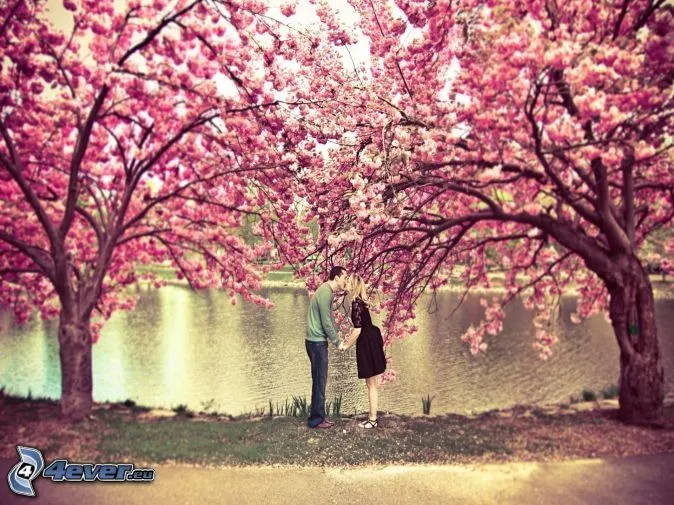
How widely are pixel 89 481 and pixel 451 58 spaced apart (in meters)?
6.88

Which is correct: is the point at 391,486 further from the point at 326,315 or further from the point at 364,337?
the point at 326,315

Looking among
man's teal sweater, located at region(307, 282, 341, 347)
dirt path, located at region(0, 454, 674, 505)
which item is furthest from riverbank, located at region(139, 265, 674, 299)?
dirt path, located at region(0, 454, 674, 505)

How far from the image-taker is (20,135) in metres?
8.76

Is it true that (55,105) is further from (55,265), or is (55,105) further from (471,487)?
(471,487)

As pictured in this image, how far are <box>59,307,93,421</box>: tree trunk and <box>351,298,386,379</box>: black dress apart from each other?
4001 millimetres

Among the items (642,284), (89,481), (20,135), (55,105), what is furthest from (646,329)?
(20,135)

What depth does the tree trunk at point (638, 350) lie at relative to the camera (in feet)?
23.9

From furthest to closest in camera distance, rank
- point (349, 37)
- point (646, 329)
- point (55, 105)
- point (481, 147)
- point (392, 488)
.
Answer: point (349, 37) < point (55, 105) < point (646, 329) < point (481, 147) < point (392, 488)

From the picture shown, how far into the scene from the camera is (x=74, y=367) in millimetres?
7887

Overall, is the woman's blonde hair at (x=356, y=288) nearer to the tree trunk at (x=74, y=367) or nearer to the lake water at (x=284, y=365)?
the lake water at (x=284, y=365)

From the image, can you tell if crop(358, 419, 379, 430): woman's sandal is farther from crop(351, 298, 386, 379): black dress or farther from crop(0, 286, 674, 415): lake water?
crop(0, 286, 674, 415): lake water

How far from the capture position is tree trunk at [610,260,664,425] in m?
7.29

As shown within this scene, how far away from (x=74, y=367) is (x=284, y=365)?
28.3ft

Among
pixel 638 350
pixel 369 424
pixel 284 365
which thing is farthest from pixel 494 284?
pixel 369 424
